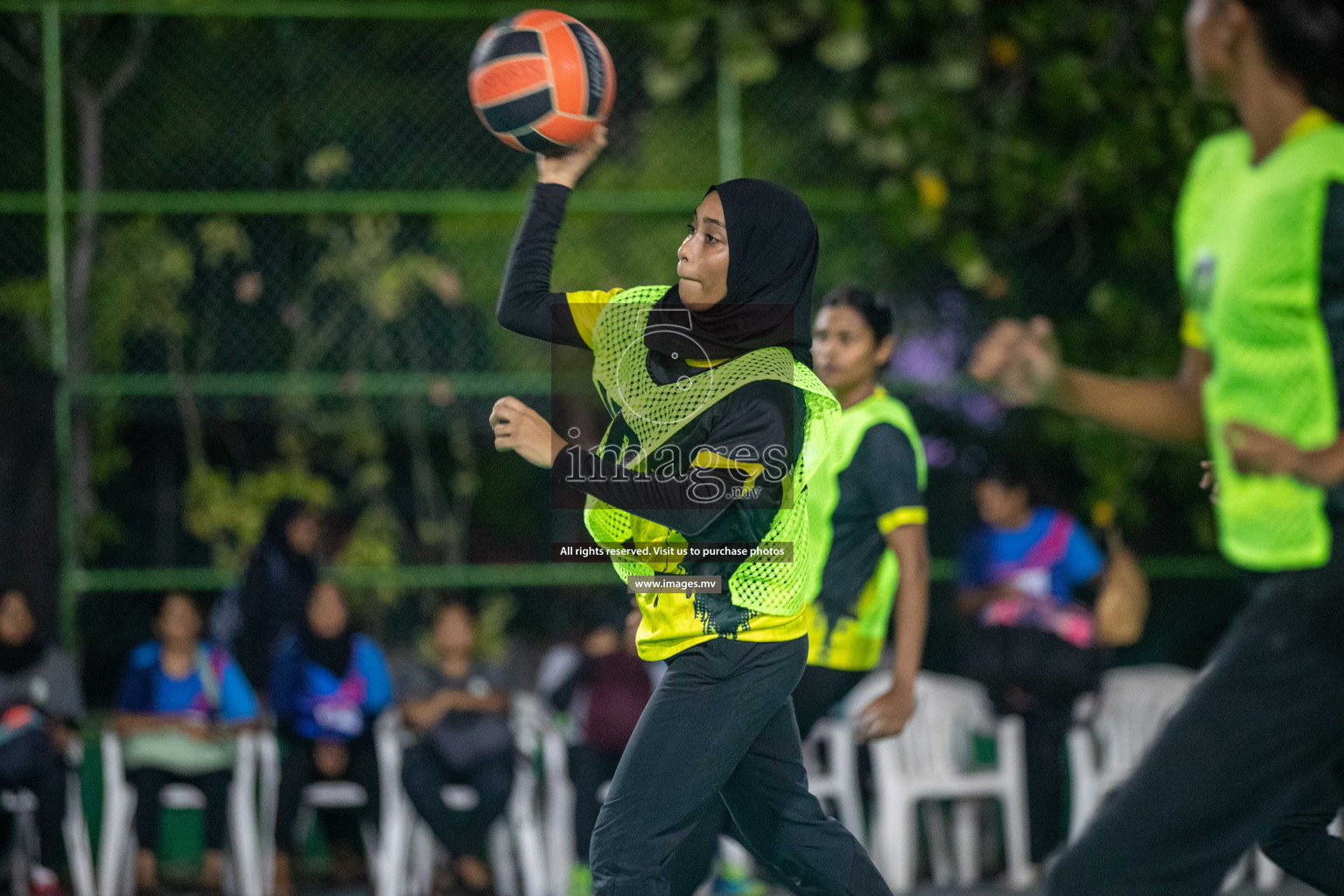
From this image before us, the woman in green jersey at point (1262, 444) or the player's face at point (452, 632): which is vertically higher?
the woman in green jersey at point (1262, 444)

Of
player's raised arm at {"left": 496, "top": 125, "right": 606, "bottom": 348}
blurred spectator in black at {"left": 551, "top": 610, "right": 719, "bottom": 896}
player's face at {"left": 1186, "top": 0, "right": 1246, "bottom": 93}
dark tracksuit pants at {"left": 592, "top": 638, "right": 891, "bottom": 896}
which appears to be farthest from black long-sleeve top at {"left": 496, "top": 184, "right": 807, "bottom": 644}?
blurred spectator in black at {"left": 551, "top": 610, "right": 719, "bottom": 896}

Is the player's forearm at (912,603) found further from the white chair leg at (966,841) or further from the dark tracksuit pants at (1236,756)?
the white chair leg at (966,841)

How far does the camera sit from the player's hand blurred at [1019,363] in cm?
207

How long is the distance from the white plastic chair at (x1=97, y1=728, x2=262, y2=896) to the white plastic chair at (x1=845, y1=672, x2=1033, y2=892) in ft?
7.94

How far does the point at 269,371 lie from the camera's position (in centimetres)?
685

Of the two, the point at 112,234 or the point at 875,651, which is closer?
the point at 875,651

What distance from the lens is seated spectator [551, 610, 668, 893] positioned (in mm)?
5492

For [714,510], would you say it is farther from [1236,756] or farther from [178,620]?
[178,620]

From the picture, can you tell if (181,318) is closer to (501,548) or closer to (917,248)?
(501,548)

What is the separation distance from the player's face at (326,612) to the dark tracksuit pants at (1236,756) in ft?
13.7

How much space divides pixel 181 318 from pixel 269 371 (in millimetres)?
467

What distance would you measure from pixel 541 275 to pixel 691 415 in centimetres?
53

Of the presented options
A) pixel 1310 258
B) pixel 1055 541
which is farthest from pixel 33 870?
pixel 1310 258

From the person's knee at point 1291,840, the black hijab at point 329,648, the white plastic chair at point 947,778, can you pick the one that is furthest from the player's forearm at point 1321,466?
the black hijab at point 329,648
